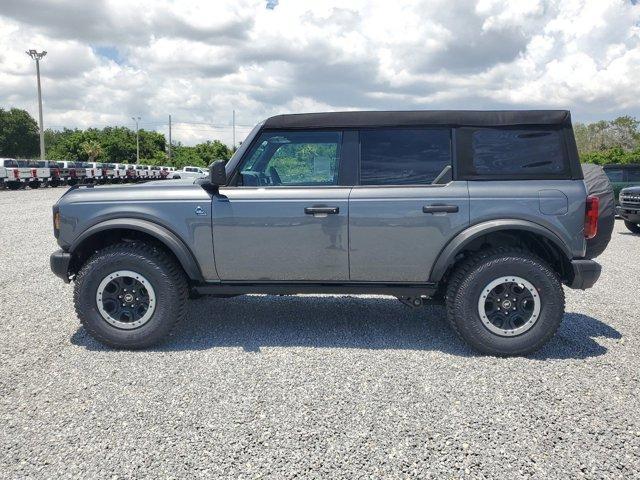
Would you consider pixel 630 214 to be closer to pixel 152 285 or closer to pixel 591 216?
pixel 591 216

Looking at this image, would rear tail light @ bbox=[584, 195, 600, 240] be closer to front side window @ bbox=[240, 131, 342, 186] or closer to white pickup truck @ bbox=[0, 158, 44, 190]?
front side window @ bbox=[240, 131, 342, 186]

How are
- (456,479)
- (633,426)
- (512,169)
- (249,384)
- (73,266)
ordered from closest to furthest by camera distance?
(456,479) < (633,426) < (249,384) < (512,169) < (73,266)

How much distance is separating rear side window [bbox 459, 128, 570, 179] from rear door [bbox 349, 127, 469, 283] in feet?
0.53

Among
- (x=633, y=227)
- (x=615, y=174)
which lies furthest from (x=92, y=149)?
(x=633, y=227)

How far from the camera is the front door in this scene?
3834 mm

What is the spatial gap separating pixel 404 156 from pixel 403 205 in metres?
0.43

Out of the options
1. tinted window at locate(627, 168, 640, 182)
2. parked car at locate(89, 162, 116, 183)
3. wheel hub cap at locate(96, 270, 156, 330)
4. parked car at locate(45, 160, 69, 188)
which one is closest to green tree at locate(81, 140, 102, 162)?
parked car at locate(89, 162, 116, 183)

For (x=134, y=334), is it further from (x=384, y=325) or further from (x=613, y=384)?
(x=613, y=384)

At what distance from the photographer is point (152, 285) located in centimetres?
394

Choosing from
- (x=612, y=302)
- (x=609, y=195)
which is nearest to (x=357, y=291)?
(x=609, y=195)

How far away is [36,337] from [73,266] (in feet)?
2.43

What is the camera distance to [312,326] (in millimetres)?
4574

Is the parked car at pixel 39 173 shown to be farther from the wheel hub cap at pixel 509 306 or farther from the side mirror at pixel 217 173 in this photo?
the wheel hub cap at pixel 509 306

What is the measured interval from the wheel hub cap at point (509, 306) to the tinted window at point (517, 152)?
0.88 m
